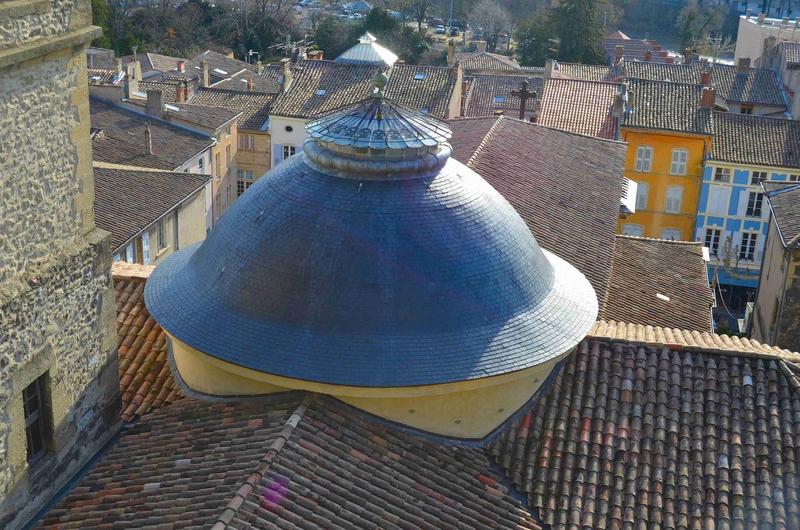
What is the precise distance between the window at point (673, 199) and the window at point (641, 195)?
3.56 feet

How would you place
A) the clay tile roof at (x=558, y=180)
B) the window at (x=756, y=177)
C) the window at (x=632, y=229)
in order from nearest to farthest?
the clay tile roof at (x=558, y=180) → the window at (x=756, y=177) → the window at (x=632, y=229)

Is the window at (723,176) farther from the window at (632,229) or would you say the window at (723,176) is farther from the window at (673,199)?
the window at (632,229)

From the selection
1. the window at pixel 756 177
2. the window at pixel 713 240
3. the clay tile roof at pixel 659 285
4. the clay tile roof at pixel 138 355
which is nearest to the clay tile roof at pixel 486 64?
the window at pixel 713 240

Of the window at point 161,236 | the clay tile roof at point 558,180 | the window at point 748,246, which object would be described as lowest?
the window at point 748,246

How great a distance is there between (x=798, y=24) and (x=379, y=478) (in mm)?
76321

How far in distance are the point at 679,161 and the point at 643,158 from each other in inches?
71.7

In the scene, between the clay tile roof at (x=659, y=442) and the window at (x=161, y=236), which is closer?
the clay tile roof at (x=659, y=442)

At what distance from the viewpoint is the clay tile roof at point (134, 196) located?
31266 millimetres

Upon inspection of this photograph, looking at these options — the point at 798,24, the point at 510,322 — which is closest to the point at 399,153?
the point at 510,322

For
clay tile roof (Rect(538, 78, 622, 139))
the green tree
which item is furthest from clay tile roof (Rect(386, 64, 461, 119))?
the green tree

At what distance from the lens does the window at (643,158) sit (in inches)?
1848

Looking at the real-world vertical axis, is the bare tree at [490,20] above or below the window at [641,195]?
above

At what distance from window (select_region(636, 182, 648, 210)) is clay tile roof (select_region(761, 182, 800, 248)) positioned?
1453 centimetres

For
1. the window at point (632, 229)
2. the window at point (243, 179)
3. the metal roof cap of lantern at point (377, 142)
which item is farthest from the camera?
the window at point (243, 179)
